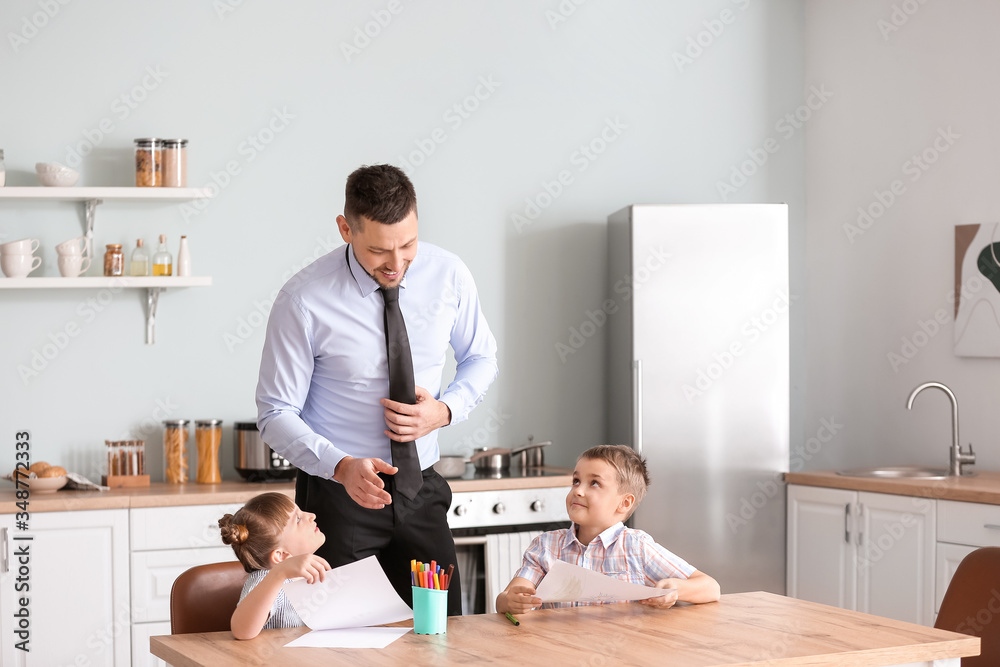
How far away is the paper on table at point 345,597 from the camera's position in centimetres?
174

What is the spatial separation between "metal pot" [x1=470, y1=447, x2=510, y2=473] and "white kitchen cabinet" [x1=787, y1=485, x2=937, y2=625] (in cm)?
109

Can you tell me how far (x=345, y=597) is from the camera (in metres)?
1.77

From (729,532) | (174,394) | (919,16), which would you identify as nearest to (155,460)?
(174,394)

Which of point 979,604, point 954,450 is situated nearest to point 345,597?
point 979,604

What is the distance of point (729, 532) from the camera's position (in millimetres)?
4004

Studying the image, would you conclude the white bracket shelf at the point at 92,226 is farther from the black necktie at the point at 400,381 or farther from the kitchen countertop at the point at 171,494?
the black necktie at the point at 400,381

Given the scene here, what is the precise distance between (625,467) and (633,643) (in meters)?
0.55

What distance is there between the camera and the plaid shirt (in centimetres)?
208

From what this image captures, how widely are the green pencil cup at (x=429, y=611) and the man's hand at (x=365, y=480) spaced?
0.78ft

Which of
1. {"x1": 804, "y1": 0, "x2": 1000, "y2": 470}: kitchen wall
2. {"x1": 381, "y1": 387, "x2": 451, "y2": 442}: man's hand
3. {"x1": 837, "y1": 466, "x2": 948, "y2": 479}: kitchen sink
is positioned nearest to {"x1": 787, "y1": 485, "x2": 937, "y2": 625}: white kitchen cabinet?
{"x1": 837, "y1": 466, "x2": 948, "y2": 479}: kitchen sink

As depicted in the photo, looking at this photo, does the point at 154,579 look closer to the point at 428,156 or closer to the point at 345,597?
the point at 345,597

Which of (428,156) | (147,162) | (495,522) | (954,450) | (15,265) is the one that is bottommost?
(495,522)

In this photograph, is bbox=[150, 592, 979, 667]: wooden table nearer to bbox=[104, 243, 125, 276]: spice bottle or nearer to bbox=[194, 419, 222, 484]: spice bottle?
bbox=[194, 419, 222, 484]: spice bottle

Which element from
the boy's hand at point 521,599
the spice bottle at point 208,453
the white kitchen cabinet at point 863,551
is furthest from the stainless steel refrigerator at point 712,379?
the boy's hand at point 521,599
